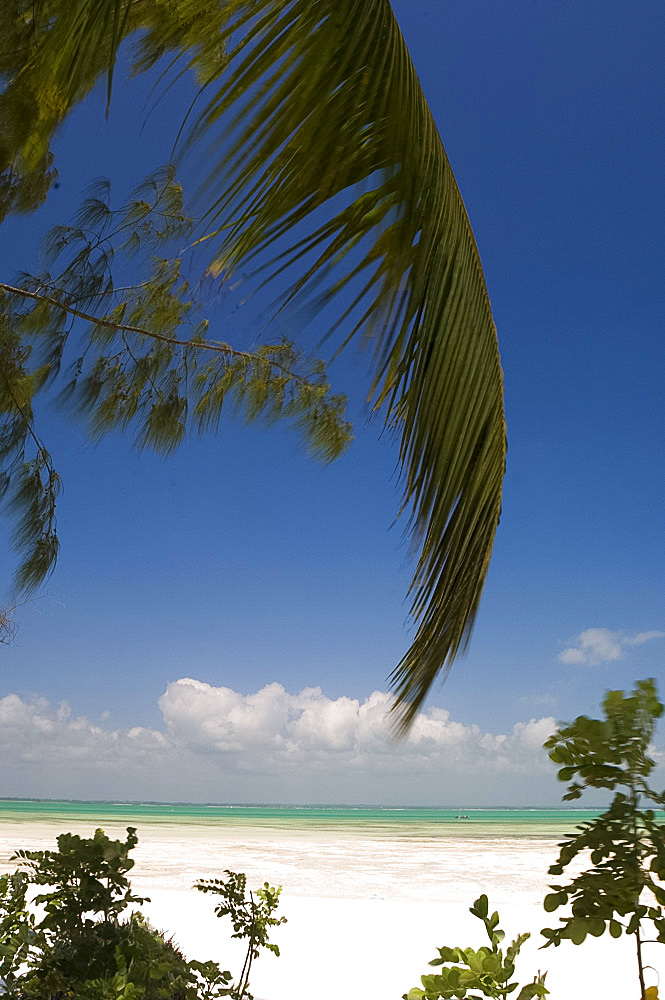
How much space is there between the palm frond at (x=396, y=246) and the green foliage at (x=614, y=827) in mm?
421

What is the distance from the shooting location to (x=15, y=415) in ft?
10.8

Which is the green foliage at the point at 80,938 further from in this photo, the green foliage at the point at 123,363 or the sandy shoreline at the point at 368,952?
the green foliage at the point at 123,363

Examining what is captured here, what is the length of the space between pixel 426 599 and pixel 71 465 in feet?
7.91

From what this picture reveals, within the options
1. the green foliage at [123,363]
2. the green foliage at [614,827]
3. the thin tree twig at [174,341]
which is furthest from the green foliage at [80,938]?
the thin tree twig at [174,341]

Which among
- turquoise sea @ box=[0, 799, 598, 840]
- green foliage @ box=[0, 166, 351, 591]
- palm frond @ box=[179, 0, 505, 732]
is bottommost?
turquoise sea @ box=[0, 799, 598, 840]

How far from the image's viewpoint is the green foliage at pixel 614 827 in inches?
38.6

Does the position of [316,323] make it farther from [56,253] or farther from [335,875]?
[335,875]

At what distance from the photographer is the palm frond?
1.28m

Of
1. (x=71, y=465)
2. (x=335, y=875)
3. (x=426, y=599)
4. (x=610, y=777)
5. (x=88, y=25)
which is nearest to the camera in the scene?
(x=610, y=777)

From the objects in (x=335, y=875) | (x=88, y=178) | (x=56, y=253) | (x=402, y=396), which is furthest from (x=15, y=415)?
(x=335, y=875)

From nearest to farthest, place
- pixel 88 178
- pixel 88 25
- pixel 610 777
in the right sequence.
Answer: pixel 610 777 < pixel 88 25 < pixel 88 178

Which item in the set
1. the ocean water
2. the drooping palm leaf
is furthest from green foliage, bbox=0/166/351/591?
the ocean water

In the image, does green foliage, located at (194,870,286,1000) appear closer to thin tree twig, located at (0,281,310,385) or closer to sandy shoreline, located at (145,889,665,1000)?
sandy shoreline, located at (145,889,665,1000)

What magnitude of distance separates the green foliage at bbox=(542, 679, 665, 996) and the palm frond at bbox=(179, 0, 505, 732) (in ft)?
1.38
